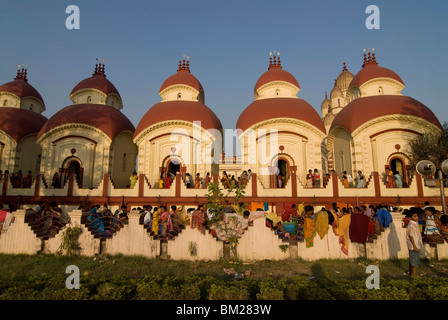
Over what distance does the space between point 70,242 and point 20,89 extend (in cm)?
2107

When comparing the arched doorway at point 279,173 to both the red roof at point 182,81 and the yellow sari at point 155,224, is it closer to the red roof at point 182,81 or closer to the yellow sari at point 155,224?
the yellow sari at point 155,224

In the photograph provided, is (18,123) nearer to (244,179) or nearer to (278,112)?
(244,179)

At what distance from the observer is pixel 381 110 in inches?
661

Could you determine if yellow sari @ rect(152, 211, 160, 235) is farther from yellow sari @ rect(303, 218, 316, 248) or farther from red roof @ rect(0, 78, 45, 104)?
red roof @ rect(0, 78, 45, 104)

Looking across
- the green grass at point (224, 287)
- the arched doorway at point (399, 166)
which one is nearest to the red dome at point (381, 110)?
the arched doorway at point (399, 166)

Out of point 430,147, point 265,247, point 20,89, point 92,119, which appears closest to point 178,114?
point 92,119

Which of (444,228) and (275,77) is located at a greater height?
(275,77)

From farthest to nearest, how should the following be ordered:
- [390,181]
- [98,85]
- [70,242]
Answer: [98,85]
[390,181]
[70,242]

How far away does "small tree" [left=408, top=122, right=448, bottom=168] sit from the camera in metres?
15.0

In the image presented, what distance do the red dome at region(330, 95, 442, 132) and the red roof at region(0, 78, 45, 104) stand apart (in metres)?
23.8

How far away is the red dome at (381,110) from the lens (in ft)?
54.6

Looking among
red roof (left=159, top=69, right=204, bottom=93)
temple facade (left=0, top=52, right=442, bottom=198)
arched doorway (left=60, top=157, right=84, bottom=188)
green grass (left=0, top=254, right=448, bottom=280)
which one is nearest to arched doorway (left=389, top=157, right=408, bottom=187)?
temple facade (left=0, top=52, right=442, bottom=198)

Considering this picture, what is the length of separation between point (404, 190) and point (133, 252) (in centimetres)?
1228

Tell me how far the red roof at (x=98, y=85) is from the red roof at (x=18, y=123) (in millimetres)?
3547
